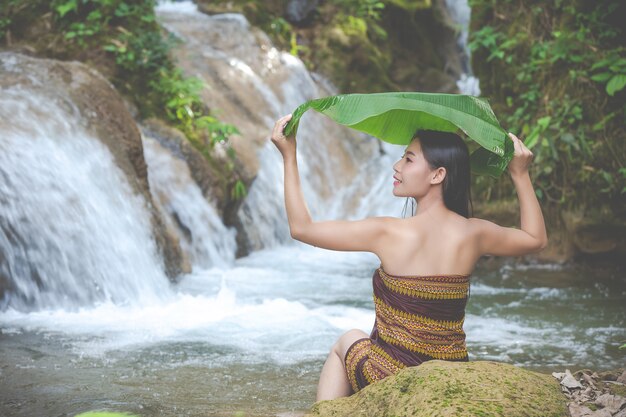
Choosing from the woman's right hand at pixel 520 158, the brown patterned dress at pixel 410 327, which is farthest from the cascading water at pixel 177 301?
the woman's right hand at pixel 520 158

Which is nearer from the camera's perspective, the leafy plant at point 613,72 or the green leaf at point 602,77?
the leafy plant at point 613,72

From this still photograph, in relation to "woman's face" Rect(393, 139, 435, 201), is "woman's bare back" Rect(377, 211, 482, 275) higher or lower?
lower

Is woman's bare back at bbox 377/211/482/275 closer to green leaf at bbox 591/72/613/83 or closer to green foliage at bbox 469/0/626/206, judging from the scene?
green foliage at bbox 469/0/626/206

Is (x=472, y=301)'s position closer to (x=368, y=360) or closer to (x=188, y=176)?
(x=188, y=176)

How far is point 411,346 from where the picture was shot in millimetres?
3105

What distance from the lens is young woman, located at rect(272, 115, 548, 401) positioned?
122 inches

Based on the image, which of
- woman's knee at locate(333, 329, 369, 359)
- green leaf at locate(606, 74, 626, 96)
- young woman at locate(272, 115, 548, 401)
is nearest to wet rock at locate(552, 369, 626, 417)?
young woman at locate(272, 115, 548, 401)

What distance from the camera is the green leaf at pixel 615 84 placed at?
8156 millimetres

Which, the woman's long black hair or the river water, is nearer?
the woman's long black hair

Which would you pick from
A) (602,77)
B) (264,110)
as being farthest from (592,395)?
(264,110)

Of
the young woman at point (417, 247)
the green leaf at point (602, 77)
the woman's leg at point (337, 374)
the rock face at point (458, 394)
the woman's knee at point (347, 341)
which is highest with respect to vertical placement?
the green leaf at point (602, 77)

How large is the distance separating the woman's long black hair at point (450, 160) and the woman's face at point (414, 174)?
0.09ft

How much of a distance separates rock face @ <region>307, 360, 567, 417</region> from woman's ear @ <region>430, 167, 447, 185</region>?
0.78 metres

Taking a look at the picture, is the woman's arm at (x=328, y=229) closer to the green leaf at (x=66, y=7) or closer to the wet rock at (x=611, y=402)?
the wet rock at (x=611, y=402)
